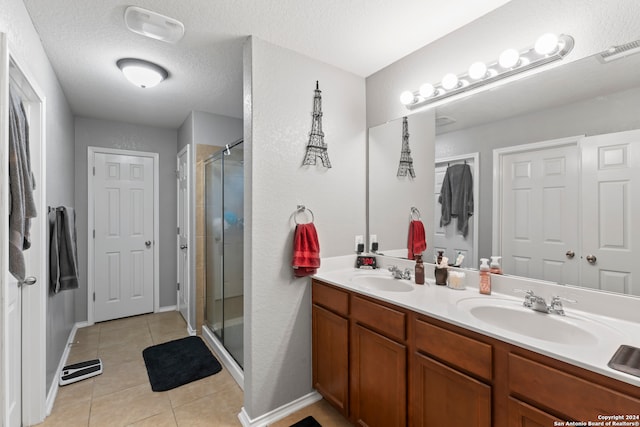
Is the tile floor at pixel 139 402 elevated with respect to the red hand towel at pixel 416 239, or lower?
lower

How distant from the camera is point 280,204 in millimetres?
1948

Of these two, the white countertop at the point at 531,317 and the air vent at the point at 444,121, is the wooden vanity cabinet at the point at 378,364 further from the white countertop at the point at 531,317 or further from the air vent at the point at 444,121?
the air vent at the point at 444,121

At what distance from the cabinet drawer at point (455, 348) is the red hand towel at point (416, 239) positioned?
0.75m

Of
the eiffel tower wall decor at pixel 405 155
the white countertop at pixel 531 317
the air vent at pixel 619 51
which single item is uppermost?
the air vent at pixel 619 51

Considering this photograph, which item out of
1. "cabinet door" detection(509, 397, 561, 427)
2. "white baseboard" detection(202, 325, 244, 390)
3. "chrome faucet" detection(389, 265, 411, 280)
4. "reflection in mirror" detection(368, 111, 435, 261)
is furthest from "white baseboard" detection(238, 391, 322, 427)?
"cabinet door" detection(509, 397, 561, 427)

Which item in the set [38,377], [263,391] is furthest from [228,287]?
[38,377]

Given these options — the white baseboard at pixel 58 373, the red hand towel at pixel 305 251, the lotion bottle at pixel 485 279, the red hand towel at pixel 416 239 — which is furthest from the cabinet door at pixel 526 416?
the white baseboard at pixel 58 373

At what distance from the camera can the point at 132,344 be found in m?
2.97

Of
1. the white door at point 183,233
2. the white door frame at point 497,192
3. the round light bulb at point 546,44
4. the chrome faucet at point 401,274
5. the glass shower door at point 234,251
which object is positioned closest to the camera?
the round light bulb at point 546,44

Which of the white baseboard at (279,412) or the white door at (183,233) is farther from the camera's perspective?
the white door at (183,233)

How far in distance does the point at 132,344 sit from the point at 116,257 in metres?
1.18

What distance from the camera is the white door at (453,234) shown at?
176cm

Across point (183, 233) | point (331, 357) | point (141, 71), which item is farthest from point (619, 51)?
point (183, 233)

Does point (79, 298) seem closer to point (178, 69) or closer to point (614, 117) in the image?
point (178, 69)
